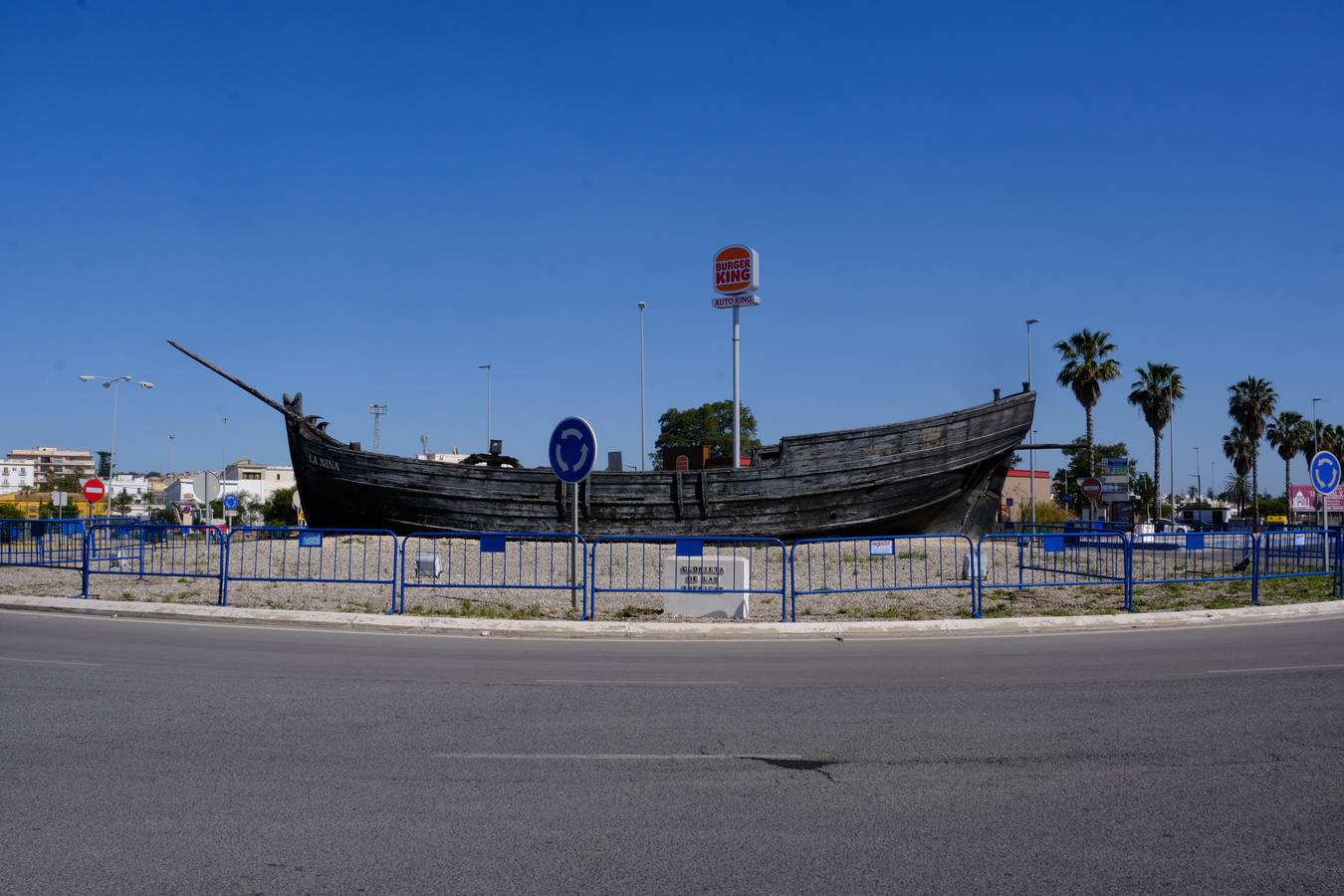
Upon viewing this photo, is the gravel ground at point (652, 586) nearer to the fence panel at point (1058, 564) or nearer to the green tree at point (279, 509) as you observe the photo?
the fence panel at point (1058, 564)

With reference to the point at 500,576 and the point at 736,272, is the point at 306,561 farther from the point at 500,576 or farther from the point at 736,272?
the point at 736,272

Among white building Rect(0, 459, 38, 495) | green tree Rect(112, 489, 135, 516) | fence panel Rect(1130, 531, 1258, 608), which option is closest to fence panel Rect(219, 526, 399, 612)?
fence panel Rect(1130, 531, 1258, 608)

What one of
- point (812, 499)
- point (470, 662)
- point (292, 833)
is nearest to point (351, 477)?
point (812, 499)

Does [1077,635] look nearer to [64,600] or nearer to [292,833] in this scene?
[292,833]

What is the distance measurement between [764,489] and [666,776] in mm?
21267

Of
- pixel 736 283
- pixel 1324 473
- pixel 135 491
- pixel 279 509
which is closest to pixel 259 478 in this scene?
pixel 135 491

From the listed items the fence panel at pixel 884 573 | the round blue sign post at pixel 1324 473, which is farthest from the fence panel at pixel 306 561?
the round blue sign post at pixel 1324 473

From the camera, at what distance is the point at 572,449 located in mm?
14875

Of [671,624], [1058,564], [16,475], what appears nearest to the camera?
[671,624]

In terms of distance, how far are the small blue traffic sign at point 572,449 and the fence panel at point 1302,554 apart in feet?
40.8

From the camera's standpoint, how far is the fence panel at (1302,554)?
18453 millimetres

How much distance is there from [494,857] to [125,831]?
1805 mm

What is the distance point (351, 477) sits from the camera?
29297mm

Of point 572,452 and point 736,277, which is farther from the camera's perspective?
point 736,277
